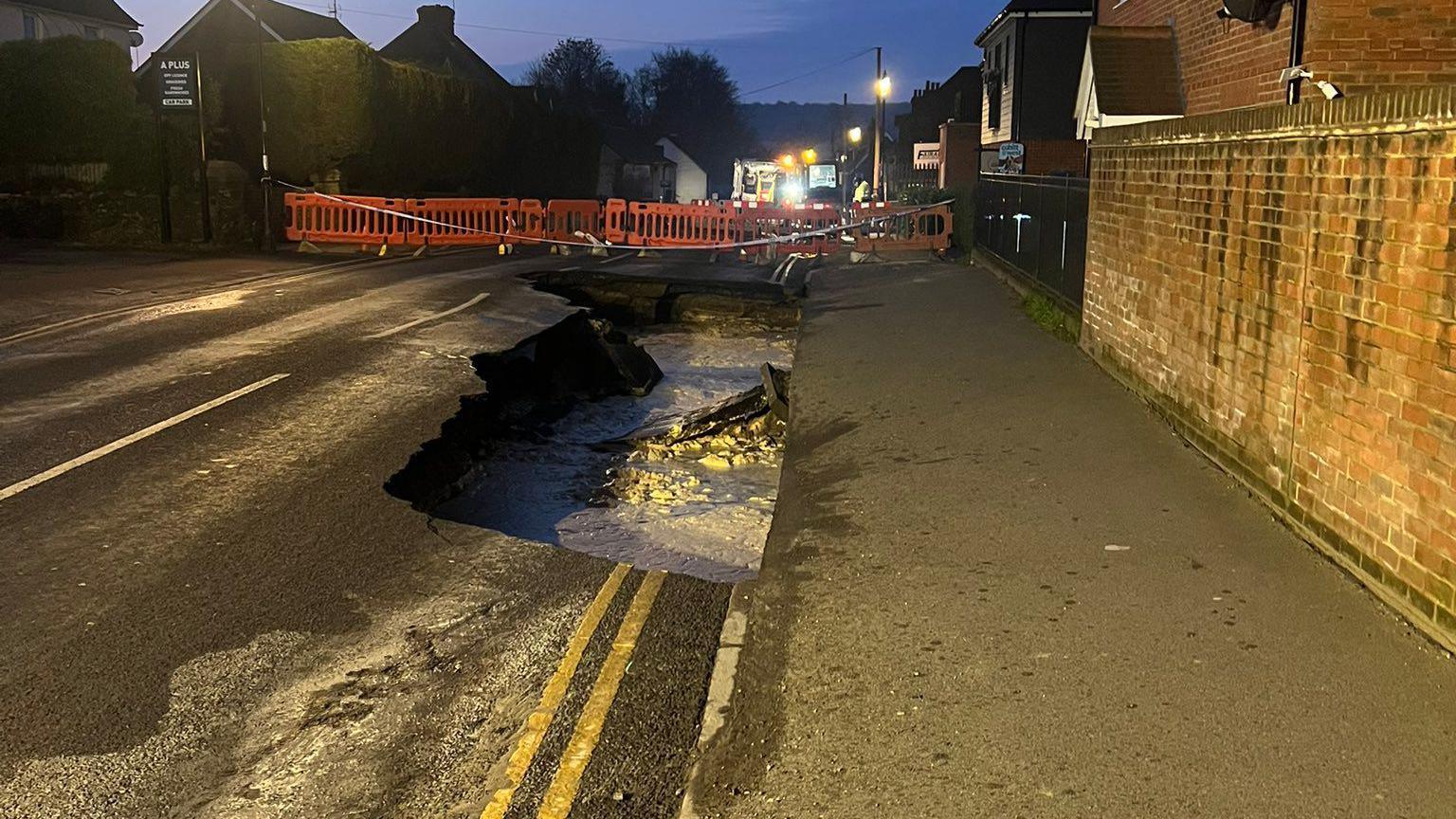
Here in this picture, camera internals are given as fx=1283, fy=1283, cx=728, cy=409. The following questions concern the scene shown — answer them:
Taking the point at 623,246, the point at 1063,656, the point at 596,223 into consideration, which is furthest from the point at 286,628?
the point at 596,223

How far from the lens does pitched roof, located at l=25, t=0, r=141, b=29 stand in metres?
52.4

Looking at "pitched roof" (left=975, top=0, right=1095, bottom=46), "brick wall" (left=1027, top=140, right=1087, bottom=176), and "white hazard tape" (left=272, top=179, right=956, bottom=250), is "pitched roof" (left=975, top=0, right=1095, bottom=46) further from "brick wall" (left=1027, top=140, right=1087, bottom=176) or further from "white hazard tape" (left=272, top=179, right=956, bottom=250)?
"white hazard tape" (left=272, top=179, right=956, bottom=250)

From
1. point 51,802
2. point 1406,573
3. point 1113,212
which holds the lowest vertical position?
point 51,802

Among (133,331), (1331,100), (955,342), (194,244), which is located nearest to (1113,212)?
(955,342)

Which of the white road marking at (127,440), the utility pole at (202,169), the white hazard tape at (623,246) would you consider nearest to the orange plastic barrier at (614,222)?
the white hazard tape at (623,246)

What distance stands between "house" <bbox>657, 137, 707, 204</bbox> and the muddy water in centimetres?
9925

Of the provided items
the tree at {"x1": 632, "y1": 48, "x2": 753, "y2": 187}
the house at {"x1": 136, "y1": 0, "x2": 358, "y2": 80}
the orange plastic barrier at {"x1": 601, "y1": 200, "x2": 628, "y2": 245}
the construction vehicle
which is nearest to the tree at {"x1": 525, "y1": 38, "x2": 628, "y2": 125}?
the tree at {"x1": 632, "y1": 48, "x2": 753, "y2": 187}

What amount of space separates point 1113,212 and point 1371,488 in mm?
5512

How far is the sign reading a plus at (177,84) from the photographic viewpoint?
81.8 feet

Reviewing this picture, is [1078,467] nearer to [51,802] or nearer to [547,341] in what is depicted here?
[51,802]

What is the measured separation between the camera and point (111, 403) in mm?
9562

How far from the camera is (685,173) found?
112 meters

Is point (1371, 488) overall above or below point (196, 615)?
above

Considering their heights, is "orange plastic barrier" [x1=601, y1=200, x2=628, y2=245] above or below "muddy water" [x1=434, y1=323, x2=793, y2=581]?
above
